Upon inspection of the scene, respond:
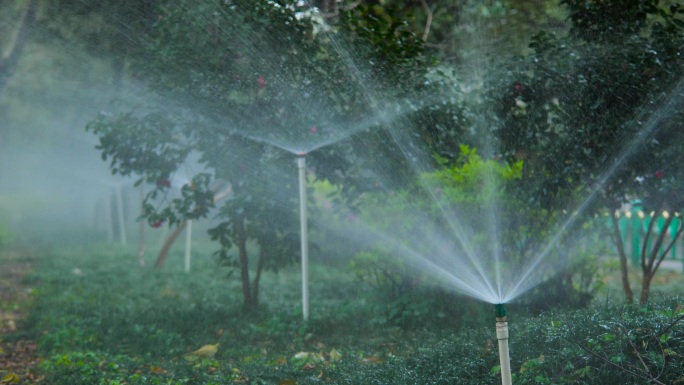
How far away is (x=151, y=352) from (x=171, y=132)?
6.83ft

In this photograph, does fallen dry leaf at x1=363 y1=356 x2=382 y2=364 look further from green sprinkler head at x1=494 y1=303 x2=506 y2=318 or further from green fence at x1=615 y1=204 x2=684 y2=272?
green fence at x1=615 y1=204 x2=684 y2=272

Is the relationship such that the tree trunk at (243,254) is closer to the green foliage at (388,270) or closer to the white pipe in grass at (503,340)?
the green foliage at (388,270)

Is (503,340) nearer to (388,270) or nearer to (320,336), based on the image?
(320,336)

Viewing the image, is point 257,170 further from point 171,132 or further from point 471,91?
point 471,91

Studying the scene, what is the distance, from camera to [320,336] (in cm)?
597

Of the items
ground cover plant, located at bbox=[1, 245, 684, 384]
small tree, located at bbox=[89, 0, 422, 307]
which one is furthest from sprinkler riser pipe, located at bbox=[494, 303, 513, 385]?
small tree, located at bbox=[89, 0, 422, 307]

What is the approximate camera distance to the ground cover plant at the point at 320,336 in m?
3.66

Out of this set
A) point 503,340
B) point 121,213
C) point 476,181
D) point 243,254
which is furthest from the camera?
point 121,213

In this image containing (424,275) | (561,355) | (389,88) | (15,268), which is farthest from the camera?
(15,268)

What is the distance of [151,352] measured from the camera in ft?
18.6

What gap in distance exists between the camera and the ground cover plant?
3.66m

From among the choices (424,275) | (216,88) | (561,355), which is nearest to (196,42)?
(216,88)

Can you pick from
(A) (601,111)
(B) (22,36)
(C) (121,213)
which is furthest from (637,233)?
(C) (121,213)

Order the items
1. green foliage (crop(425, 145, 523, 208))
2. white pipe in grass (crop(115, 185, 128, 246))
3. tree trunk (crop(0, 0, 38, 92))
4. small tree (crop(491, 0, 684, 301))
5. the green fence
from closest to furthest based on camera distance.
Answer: small tree (crop(491, 0, 684, 301)), green foliage (crop(425, 145, 523, 208)), tree trunk (crop(0, 0, 38, 92)), the green fence, white pipe in grass (crop(115, 185, 128, 246))
